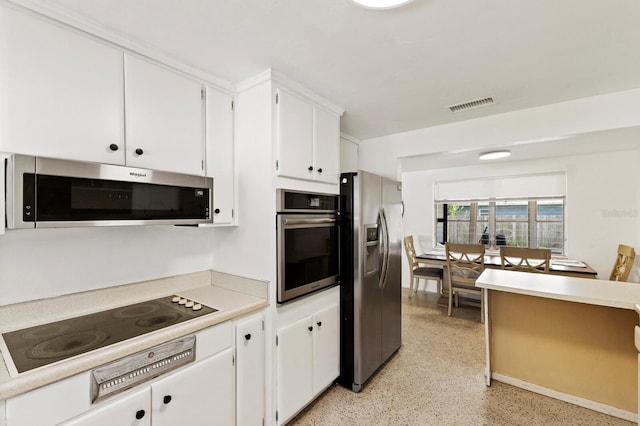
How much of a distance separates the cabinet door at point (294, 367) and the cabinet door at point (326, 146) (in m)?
1.13

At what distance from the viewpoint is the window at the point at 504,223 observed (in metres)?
4.44

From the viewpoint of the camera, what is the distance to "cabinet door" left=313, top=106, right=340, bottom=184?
2.21 meters

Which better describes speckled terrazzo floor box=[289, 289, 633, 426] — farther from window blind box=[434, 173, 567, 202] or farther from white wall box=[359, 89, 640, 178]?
window blind box=[434, 173, 567, 202]

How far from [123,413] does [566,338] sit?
3.00m

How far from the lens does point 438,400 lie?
2.23 meters

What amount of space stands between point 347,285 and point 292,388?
857 millimetres

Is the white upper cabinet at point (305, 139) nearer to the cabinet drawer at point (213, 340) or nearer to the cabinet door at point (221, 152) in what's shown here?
the cabinet door at point (221, 152)

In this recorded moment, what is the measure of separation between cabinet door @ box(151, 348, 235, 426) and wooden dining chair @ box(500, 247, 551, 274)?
3.74m

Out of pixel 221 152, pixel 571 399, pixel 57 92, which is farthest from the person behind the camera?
pixel 571 399

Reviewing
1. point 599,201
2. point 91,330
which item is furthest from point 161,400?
point 599,201

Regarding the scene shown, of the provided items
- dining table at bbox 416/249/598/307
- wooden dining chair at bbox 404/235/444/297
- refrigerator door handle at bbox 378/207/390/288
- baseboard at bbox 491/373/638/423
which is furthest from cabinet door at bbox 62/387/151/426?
wooden dining chair at bbox 404/235/444/297

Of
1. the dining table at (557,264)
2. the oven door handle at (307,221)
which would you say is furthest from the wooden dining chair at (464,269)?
the oven door handle at (307,221)

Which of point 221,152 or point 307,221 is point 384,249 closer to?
point 307,221

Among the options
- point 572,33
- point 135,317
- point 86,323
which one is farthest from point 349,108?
point 86,323
